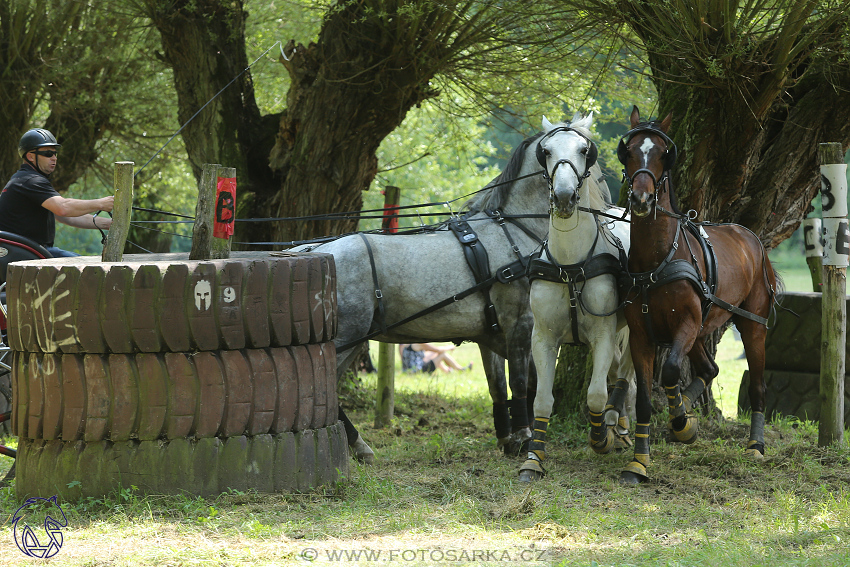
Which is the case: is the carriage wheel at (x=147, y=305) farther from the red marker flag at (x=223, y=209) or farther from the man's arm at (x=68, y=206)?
the man's arm at (x=68, y=206)

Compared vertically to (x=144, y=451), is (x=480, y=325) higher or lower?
higher

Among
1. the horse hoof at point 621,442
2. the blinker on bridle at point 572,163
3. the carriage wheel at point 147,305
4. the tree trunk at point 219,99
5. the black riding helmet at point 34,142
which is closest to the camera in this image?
the carriage wheel at point 147,305

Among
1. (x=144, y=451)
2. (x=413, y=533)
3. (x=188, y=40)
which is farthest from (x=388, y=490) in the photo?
(x=188, y=40)

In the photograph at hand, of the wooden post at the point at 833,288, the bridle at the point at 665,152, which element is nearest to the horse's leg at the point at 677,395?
the bridle at the point at 665,152

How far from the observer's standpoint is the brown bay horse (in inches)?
196

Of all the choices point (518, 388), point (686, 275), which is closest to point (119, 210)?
point (518, 388)

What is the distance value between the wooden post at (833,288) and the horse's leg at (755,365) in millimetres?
478

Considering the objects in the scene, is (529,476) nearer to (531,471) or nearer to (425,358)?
(531,471)

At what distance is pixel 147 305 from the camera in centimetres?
427

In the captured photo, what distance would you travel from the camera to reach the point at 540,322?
5328mm

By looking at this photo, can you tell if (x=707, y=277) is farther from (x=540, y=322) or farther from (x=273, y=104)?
(x=273, y=104)

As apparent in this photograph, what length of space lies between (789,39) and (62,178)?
10.4 meters

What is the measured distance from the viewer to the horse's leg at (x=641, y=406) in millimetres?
5246

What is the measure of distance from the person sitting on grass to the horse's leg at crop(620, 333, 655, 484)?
9950mm
